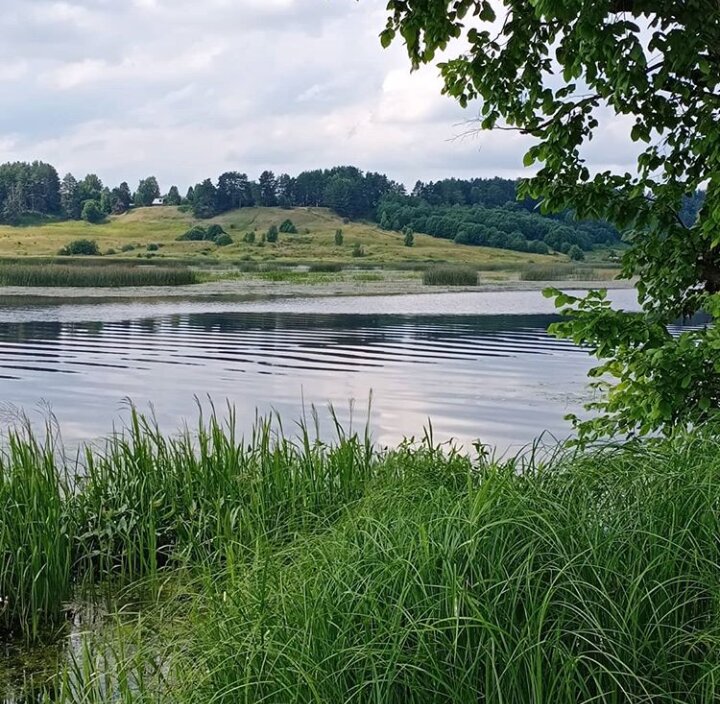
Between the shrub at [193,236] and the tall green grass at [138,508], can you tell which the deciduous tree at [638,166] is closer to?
the tall green grass at [138,508]

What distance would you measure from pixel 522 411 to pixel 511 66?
395 inches

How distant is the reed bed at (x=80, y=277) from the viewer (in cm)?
5172

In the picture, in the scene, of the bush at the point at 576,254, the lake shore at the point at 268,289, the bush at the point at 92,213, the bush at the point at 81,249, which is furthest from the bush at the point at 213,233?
the lake shore at the point at 268,289

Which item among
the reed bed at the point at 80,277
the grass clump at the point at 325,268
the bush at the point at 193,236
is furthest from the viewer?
the bush at the point at 193,236

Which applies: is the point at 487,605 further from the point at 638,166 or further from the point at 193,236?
the point at 193,236

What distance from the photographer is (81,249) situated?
9325 centimetres

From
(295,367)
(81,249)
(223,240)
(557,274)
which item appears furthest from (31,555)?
(223,240)

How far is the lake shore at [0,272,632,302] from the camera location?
155 feet

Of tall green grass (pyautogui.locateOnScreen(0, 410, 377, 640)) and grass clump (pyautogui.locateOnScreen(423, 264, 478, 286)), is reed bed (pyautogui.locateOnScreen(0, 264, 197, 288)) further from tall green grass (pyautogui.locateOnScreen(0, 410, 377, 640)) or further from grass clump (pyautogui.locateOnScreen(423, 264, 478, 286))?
tall green grass (pyautogui.locateOnScreen(0, 410, 377, 640))

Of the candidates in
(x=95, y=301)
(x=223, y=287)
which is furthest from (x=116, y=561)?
(x=223, y=287)

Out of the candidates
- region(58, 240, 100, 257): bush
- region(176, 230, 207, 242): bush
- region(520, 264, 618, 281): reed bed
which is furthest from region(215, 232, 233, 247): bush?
region(520, 264, 618, 281): reed bed

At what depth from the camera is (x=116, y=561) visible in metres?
7.13

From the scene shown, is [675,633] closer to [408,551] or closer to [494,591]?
[494,591]

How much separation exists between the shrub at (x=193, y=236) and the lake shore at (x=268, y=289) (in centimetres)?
4974
